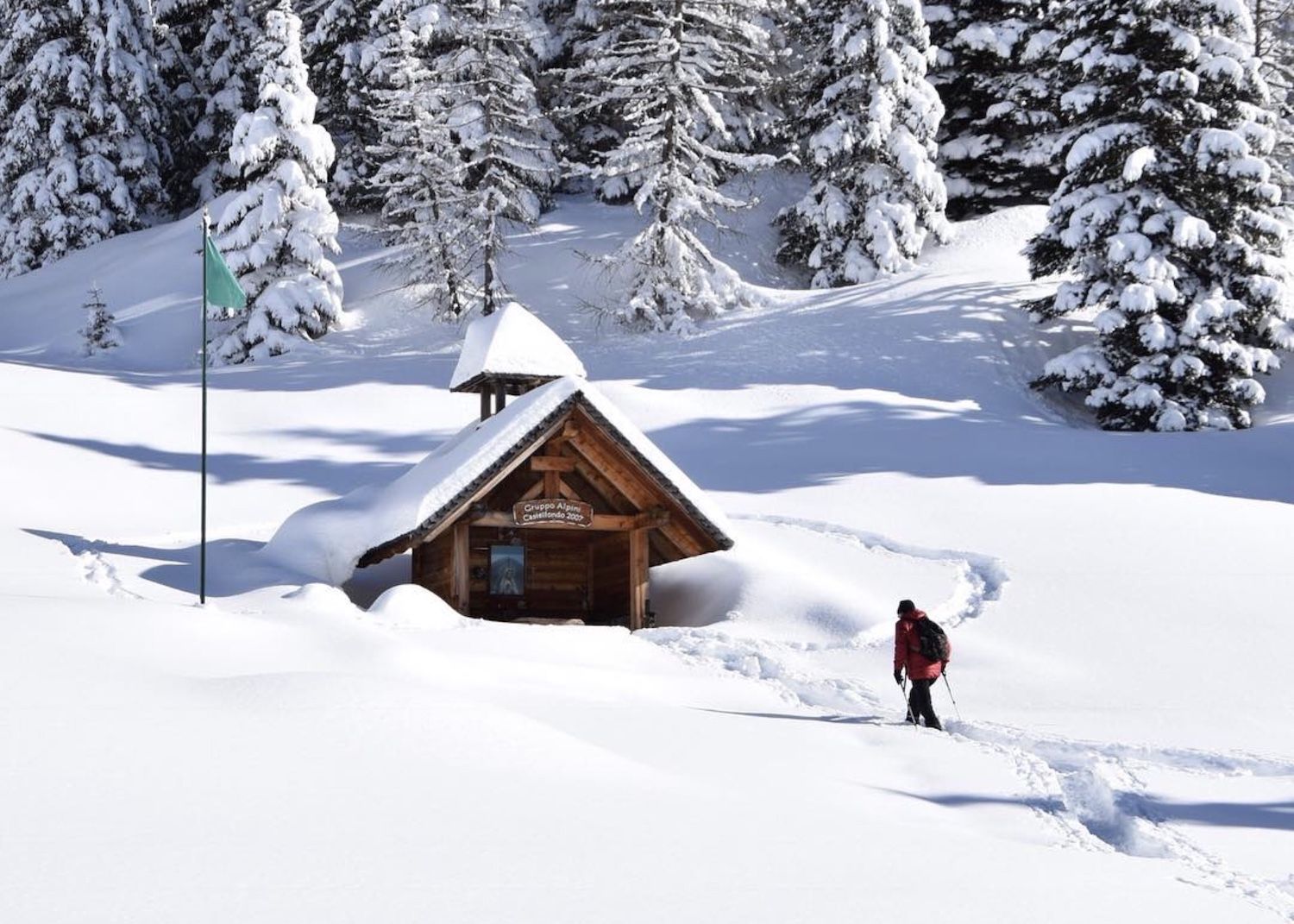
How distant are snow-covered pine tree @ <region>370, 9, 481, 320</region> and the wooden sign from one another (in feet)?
59.8

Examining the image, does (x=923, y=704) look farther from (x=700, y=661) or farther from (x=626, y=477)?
(x=626, y=477)

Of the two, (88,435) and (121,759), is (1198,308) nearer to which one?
(88,435)

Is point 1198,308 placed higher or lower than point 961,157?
lower

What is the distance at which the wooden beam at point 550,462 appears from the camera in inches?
698

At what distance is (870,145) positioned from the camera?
118 feet

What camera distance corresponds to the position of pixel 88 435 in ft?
84.5

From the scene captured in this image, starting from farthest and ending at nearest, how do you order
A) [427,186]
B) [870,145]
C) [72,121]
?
[72,121], [427,186], [870,145]

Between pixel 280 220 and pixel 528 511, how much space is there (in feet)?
66.9

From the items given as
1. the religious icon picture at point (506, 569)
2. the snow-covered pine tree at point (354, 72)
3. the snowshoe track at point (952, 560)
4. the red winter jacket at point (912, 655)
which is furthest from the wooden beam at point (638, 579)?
the snow-covered pine tree at point (354, 72)

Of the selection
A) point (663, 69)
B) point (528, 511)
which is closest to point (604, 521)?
point (528, 511)

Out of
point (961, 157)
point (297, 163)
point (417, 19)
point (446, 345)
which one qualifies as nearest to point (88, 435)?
point (446, 345)

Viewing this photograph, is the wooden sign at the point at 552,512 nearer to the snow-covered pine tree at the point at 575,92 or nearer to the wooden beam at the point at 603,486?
the wooden beam at the point at 603,486

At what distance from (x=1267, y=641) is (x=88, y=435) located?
20.7 metres

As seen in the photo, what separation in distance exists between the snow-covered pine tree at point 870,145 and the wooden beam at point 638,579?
20153mm
